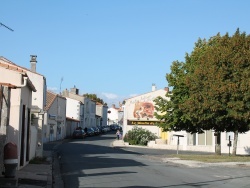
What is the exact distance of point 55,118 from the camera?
5772cm

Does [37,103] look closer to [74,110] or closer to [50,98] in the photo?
[50,98]

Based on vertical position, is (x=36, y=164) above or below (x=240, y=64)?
below

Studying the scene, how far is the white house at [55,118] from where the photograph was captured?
5414 centimetres

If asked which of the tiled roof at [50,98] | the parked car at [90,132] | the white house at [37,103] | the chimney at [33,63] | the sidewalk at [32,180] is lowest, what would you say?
the sidewalk at [32,180]

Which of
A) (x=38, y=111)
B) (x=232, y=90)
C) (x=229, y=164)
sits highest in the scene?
(x=232, y=90)

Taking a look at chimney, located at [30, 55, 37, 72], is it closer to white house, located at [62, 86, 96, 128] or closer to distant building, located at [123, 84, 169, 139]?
distant building, located at [123, 84, 169, 139]

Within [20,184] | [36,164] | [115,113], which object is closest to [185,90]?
[36,164]

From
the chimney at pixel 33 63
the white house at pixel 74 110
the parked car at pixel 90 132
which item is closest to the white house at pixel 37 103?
the chimney at pixel 33 63

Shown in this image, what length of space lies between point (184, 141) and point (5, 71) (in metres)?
36.5

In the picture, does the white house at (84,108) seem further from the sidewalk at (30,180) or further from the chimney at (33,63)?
the sidewalk at (30,180)

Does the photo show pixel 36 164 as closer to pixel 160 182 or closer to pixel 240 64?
pixel 160 182

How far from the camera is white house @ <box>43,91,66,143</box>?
54.1 meters

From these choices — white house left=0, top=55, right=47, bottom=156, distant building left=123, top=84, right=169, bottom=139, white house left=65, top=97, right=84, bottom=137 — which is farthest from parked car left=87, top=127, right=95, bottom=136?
white house left=0, top=55, right=47, bottom=156

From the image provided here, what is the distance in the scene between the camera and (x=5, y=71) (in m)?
16.2
